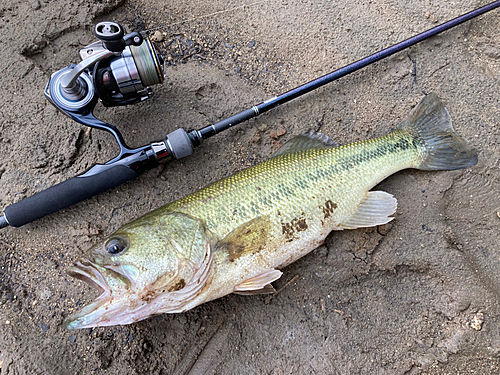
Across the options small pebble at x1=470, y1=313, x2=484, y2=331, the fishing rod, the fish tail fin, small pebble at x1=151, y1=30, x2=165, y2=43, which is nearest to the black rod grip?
the fishing rod

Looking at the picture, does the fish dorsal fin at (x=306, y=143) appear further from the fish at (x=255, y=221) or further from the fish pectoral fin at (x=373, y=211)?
the fish pectoral fin at (x=373, y=211)

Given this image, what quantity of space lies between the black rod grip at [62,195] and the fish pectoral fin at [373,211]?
1.90 m

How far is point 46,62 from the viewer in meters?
3.31

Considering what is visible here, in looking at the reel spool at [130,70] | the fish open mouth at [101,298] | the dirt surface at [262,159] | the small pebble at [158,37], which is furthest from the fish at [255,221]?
the small pebble at [158,37]

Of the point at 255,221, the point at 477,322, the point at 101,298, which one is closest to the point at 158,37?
the point at 255,221

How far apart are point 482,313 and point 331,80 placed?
235cm

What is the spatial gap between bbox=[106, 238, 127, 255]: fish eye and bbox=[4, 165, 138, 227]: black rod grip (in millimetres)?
647

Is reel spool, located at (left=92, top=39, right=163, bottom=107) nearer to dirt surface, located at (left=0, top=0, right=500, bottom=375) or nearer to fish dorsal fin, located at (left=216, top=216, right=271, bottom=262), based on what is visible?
dirt surface, located at (left=0, top=0, right=500, bottom=375)

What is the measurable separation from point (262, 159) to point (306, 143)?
0.44 m

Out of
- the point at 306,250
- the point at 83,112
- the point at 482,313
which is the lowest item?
the point at 482,313

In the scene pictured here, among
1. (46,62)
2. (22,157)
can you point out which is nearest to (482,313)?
(22,157)

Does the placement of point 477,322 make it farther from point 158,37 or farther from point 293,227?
point 158,37

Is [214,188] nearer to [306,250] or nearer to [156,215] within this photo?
[156,215]

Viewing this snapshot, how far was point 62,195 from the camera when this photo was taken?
2715 mm
